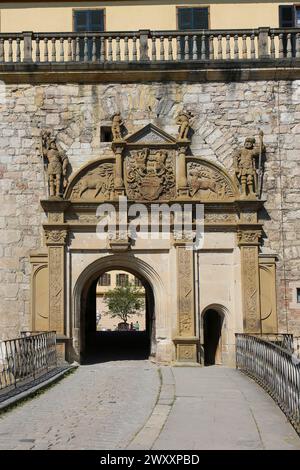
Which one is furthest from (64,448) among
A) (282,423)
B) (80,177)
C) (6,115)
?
(6,115)

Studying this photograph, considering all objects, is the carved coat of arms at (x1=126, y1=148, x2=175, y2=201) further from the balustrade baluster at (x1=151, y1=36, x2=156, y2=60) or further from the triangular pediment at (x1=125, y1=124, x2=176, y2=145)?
the balustrade baluster at (x1=151, y1=36, x2=156, y2=60)

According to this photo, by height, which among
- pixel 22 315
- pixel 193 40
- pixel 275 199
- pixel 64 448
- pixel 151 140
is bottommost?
pixel 64 448

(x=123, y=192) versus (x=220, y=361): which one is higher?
(x=123, y=192)

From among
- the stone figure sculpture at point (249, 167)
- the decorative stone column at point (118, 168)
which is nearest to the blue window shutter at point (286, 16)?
the stone figure sculpture at point (249, 167)

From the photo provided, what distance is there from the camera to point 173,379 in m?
14.4

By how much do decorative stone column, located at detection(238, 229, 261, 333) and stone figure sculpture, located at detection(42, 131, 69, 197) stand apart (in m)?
4.79

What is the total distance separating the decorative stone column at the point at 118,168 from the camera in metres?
18.0

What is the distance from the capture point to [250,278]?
17.8 meters

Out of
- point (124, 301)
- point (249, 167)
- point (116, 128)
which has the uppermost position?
point (116, 128)

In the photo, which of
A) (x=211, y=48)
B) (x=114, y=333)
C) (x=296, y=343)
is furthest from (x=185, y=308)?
(x=114, y=333)

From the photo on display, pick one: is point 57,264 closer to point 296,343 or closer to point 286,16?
point 296,343

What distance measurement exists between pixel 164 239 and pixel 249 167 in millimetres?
2877
